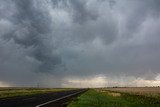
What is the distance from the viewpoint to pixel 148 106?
99.3 feet

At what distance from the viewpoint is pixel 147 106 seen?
1192 inches

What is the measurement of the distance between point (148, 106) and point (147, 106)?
0.34ft
